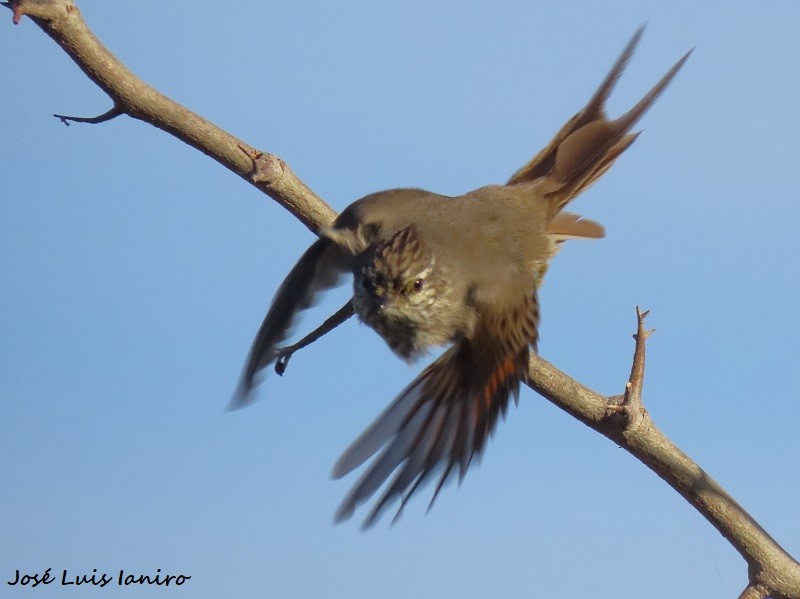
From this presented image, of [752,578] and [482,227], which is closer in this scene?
[752,578]

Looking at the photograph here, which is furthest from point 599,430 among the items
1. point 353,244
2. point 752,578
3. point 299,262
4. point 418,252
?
point 299,262

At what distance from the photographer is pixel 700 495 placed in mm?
3820

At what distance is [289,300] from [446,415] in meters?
1.12

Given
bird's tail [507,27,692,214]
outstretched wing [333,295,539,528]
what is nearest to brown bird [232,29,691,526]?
outstretched wing [333,295,539,528]

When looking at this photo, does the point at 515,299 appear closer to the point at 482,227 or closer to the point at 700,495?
the point at 482,227

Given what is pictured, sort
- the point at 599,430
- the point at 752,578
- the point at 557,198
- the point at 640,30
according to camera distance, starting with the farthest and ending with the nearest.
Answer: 1. the point at 557,198
2. the point at 640,30
3. the point at 599,430
4. the point at 752,578

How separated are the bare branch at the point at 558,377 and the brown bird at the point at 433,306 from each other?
0.82ft

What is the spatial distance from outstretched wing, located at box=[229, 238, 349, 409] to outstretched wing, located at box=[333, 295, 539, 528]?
0.77 meters

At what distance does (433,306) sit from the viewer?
4.16 m

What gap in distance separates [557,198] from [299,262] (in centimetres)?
149

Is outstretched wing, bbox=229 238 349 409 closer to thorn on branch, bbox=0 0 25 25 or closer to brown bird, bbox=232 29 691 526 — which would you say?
brown bird, bbox=232 29 691 526

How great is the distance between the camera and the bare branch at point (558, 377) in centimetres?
378

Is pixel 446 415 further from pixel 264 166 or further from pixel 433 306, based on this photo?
pixel 264 166

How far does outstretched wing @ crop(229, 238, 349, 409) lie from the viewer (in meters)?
4.81
